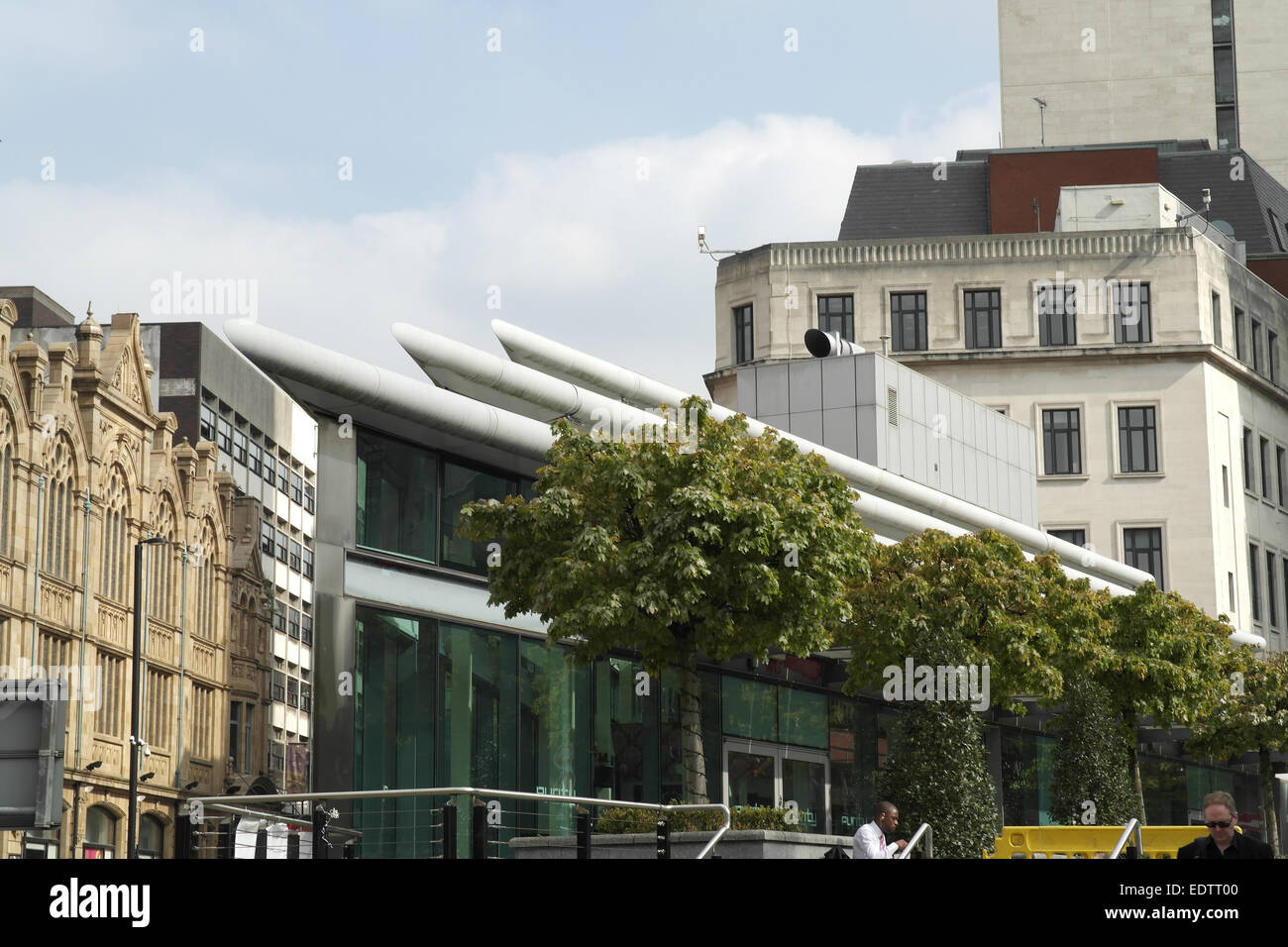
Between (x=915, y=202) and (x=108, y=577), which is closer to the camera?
(x=108, y=577)

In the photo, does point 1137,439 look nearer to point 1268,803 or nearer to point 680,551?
point 1268,803

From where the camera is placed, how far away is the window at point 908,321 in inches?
2682

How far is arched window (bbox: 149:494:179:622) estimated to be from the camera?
241 feet

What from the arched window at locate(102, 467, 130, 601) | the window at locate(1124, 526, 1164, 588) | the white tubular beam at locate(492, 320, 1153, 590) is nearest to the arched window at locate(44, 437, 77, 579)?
the arched window at locate(102, 467, 130, 601)

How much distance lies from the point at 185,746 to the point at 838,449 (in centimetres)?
4014

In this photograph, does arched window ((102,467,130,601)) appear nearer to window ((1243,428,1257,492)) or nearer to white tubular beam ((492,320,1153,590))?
white tubular beam ((492,320,1153,590))

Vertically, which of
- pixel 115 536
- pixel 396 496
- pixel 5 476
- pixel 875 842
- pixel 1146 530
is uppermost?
pixel 5 476

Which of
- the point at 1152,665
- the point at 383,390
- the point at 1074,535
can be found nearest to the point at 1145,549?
the point at 1074,535

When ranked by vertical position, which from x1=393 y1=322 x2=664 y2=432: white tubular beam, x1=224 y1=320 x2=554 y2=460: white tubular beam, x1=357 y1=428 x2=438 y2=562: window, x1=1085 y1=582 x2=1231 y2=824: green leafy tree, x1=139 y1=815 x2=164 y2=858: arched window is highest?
x1=393 y1=322 x2=664 y2=432: white tubular beam

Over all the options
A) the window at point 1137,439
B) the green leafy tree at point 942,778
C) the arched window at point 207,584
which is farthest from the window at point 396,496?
the arched window at point 207,584

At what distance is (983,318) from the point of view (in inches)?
2689

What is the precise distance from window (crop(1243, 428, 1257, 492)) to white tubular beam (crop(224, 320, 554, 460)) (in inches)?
2038

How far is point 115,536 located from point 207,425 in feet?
63.1

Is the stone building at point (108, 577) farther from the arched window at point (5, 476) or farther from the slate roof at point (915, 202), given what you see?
the slate roof at point (915, 202)
